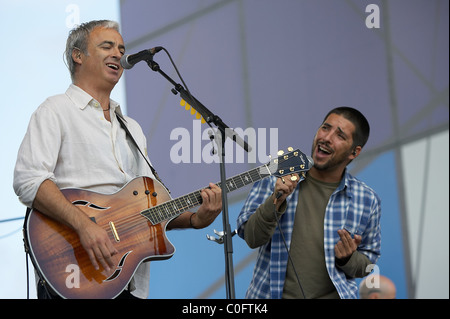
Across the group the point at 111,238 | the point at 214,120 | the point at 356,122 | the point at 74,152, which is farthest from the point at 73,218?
the point at 356,122

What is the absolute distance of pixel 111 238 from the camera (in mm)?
2730

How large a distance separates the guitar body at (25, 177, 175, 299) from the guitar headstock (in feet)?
1.70

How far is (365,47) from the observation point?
499cm

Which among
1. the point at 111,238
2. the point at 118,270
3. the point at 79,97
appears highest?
the point at 79,97

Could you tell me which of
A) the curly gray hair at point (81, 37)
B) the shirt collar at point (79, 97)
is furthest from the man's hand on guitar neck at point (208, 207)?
the curly gray hair at point (81, 37)

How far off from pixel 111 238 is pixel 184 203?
15.5 inches

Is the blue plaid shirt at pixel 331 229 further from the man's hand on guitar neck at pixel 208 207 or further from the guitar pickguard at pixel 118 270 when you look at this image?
the guitar pickguard at pixel 118 270

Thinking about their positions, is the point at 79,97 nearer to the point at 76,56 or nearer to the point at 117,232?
the point at 76,56

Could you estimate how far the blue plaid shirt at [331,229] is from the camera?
3.12 metres

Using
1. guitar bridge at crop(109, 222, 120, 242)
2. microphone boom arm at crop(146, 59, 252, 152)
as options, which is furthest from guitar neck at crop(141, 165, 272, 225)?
microphone boom arm at crop(146, 59, 252, 152)

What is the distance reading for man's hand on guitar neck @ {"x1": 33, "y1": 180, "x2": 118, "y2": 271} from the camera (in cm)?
260
